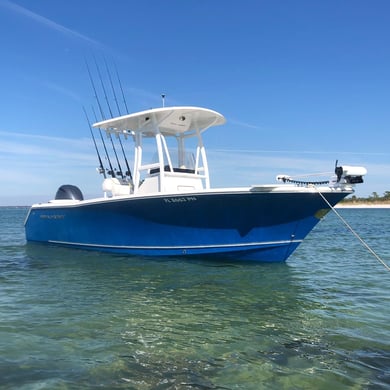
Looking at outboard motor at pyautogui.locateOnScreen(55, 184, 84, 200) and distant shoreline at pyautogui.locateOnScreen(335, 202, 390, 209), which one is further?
distant shoreline at pyautogui.locateOnScreen(335, 202, 390, 209)

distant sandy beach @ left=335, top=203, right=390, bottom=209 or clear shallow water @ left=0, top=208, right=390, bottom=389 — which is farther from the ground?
distant sandy beach @ left=335, top=203, right=390, bottom=209

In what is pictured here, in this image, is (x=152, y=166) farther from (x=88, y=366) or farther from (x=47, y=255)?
(x=88, y=366)

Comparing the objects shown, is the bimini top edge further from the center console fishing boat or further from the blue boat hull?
the blue boat hull

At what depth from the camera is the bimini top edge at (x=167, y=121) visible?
11586 mm

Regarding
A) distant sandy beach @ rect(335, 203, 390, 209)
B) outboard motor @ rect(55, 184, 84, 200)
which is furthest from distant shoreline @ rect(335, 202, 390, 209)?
outboard motor @ rect(55, 184, 84, 200)

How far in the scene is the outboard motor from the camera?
49.5 feet

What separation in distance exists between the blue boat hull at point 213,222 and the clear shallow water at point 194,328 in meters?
0.65

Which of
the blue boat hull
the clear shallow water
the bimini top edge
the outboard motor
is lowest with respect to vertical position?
the clear shallow water

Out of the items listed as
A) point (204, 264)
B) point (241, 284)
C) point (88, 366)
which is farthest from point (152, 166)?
point (88, 366)

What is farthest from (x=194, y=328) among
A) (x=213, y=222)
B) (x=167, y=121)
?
(x=167, y=121)

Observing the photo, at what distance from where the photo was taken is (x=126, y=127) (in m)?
12.9

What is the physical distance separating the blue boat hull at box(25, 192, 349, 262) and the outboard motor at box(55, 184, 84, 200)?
3197mm

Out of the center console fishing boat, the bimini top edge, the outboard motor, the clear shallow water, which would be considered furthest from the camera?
the outboard motor

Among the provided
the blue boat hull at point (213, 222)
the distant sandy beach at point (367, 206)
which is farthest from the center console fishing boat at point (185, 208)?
the distant sandy beach at point (367, 206)
